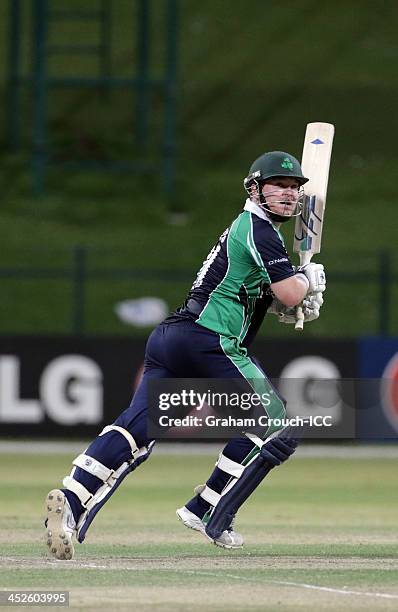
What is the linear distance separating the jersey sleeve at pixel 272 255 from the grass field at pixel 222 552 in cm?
150

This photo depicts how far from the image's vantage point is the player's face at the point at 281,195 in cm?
835

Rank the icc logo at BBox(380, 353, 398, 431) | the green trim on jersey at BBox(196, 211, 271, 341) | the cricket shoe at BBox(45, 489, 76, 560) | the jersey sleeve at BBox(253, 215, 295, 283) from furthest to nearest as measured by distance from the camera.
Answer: the icc logo at BBox(380, 353, 398, 431) → the green trim on jersey at BBox(196, 211, 271, 341) → the jersey sleeve at BBox(253, 215, 295, 283) → the cricket shoe at BBox(45, 489, 76, 560)

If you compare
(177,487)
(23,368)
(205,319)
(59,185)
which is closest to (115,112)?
(59,185)

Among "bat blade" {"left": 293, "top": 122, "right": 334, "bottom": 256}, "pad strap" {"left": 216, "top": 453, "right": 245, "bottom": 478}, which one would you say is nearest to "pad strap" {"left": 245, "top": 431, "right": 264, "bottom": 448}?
"pad strap" {"left": 216, "top": 453, "right": 245, "bottom": 478}

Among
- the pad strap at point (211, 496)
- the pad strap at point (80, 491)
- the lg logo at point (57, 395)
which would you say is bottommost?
the lg logo at point (57, 395)

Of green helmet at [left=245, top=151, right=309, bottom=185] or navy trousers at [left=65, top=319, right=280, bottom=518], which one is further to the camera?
green helmet at [left=245, top=151, right=309, bottom=185]

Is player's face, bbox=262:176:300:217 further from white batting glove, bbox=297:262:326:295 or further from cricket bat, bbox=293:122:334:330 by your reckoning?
cricket bat, bbox=293:122:334:330

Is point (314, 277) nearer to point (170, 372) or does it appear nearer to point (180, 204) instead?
point (170, 372)

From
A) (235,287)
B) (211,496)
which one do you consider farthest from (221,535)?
(235,287)

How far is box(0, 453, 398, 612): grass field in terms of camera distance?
6.86 metres

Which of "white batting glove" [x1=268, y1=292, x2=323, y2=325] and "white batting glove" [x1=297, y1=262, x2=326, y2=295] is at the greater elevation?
"white batting glove" [x1=297, y1=262, x2=326, y2=295]

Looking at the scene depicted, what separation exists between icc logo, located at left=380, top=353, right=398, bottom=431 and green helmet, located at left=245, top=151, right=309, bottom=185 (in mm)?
9240

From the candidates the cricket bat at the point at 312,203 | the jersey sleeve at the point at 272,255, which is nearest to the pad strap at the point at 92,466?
the jersey sleeve at the point at 272,255

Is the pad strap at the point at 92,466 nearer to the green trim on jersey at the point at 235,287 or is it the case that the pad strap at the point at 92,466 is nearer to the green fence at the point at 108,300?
the green trim on jersey at the point at 235,287
